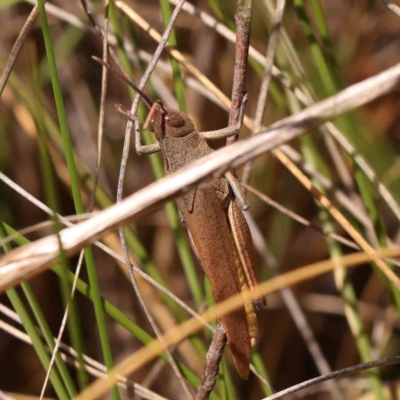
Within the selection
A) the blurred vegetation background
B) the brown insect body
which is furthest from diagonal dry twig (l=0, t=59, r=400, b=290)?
the blurred vegetation background

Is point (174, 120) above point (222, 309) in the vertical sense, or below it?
above

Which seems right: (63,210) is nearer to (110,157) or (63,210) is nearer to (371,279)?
(110,157)

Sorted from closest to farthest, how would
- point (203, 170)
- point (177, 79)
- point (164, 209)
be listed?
point (203, 170) < point (177, 79) < point (164, 209)

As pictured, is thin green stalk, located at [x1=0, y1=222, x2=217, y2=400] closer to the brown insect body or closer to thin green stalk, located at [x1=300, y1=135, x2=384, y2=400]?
the brown insect body

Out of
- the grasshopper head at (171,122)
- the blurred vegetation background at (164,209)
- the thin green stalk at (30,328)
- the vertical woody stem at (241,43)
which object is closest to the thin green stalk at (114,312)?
the thin green stalk at (30,328)

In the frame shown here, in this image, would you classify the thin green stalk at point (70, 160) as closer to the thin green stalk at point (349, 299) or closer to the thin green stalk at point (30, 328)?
the thin green stalk at point (30, 328)

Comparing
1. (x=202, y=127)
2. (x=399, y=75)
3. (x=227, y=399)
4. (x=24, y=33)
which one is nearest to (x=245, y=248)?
(x=227, y=399)

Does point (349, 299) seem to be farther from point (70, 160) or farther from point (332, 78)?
point (70, 160)

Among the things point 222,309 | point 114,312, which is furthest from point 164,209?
point 222,309
